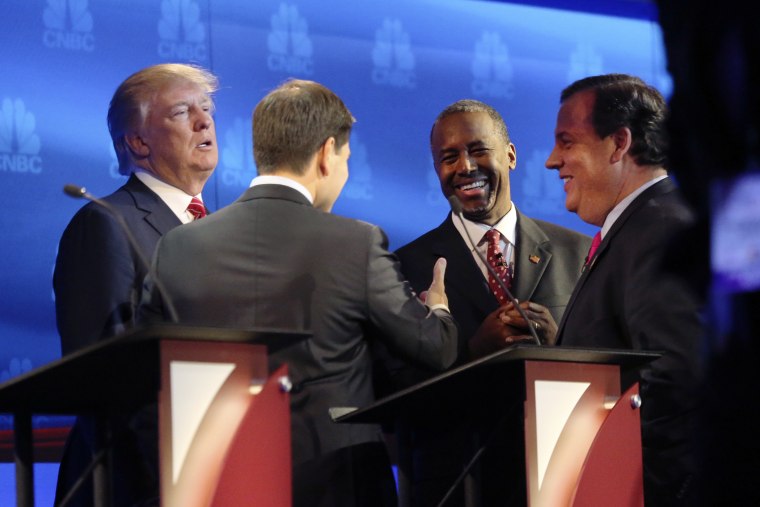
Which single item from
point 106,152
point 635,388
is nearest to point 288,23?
point 106,152

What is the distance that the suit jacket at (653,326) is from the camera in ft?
9.22

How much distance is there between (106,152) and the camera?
16.2ft

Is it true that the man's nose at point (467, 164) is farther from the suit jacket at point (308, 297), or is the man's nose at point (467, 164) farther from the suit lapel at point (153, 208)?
the suit jacket at point (308, 297)

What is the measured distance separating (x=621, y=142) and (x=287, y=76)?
7.51 feet

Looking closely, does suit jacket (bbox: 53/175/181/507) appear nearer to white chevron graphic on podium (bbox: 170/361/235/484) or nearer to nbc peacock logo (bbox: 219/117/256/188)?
white chevron graphic on podium (bbox: 170/361/235/484)

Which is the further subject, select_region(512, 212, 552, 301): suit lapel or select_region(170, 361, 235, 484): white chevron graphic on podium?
select_region(512, 212, 552, 301): suit lapel

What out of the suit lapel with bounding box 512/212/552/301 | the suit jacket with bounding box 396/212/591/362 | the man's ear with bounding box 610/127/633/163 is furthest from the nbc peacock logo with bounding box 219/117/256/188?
the man's ear with bounding box 610/127/633/163

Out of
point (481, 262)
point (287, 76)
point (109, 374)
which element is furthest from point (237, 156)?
point (109, 374)

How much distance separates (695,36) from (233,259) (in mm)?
2093

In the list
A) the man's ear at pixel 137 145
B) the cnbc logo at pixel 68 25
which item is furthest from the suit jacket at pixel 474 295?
the cnbc logo at pixel 68 25

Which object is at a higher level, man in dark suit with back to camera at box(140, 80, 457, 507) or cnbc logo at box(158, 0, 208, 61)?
cnbc logo at box(158, 0, 208, 61)

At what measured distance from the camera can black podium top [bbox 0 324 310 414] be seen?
2.17 metres

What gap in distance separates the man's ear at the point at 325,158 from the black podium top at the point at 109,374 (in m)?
0.80

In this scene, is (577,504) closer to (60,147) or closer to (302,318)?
(302,318)
